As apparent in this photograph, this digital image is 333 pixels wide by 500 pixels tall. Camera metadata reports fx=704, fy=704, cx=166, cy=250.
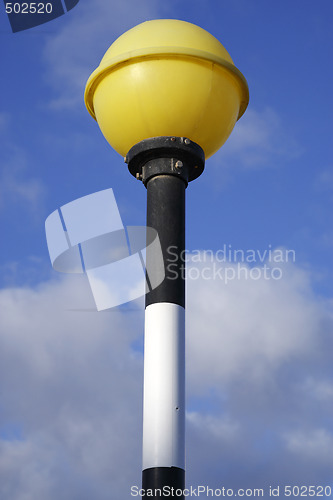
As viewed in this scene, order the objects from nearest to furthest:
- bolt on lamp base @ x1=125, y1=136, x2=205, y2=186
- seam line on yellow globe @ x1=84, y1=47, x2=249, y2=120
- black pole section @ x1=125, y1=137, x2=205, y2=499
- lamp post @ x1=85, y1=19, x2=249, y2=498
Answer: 1. black pole section @ x1=125, y1=137, x2=205, y2=499
2. lamp post @ x1=85, y1=19, x2=249, y2=498
3. seam line on yellow globe @ x1=84, y1=47, x2=249, y2=120
4. bolt on lamp base @ x1=125, y1=136, x2=205, y2=186

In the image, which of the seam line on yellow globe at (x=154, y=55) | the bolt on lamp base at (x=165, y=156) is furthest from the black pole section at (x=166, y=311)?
the seam line on yellow globe at (x=154, y=55)

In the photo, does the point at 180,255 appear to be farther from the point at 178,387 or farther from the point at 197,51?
the point at 197,51

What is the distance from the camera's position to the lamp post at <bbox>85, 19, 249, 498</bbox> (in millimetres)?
6443

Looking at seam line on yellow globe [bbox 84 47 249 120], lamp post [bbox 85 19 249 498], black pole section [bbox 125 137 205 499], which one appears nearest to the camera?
black pole section [bbox 125 137 205 499]

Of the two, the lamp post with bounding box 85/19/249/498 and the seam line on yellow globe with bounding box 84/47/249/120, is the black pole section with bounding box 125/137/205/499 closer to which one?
the lamp post with bounding box 85/19/249/498

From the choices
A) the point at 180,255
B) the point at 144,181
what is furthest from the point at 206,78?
the point at 180,255

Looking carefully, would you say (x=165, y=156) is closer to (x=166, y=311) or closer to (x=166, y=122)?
(x=166, y=122)

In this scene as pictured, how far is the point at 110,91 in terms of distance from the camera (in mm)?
7043

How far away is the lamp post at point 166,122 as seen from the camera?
21.1 ft

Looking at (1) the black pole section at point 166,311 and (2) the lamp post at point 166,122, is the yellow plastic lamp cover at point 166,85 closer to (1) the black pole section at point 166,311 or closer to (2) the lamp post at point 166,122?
(2) the lamp post at point 166,122

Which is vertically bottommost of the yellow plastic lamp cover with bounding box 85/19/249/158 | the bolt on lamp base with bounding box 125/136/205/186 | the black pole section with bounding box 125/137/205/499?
the black pole section with bounding box 125/137/205/499

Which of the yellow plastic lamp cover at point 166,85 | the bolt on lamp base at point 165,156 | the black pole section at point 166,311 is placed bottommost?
the black pole section at point 166,311

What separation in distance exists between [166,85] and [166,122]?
358mm

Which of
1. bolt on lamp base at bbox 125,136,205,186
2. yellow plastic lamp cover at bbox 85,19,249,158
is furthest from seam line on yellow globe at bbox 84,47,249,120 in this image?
bolt on lamp base at bbox 125,136,205,186
